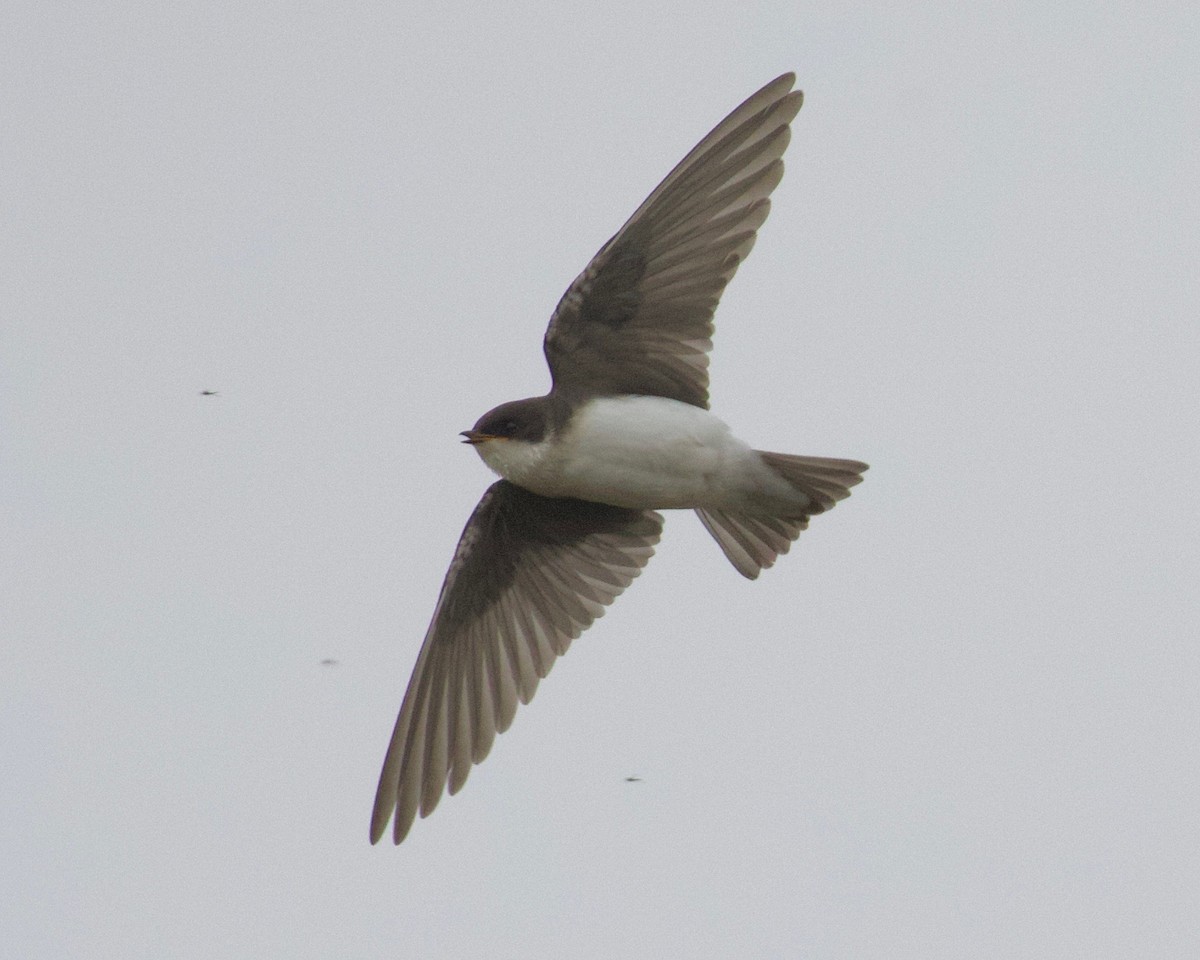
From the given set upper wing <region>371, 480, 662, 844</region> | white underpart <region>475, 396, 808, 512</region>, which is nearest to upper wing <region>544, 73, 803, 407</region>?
white underpart <region>475, 396, 808, 512</region>

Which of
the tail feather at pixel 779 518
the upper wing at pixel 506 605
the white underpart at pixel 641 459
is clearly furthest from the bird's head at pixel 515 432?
the tail feather at pixel 779 518

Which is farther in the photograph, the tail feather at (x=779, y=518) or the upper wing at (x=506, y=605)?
the upper wing at (x=506, y=605)

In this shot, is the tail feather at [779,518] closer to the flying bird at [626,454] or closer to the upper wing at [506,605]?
the flying bird at [626,454]

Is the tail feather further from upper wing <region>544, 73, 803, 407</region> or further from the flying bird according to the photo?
upper wing <region>544, 73, 803, 407</region>

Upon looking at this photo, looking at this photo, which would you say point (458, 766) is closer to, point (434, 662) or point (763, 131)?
point (434, 662)

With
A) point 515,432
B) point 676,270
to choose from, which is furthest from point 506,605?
point 676,270

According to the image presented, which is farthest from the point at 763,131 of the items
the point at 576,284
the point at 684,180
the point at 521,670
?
the point at 521,670
